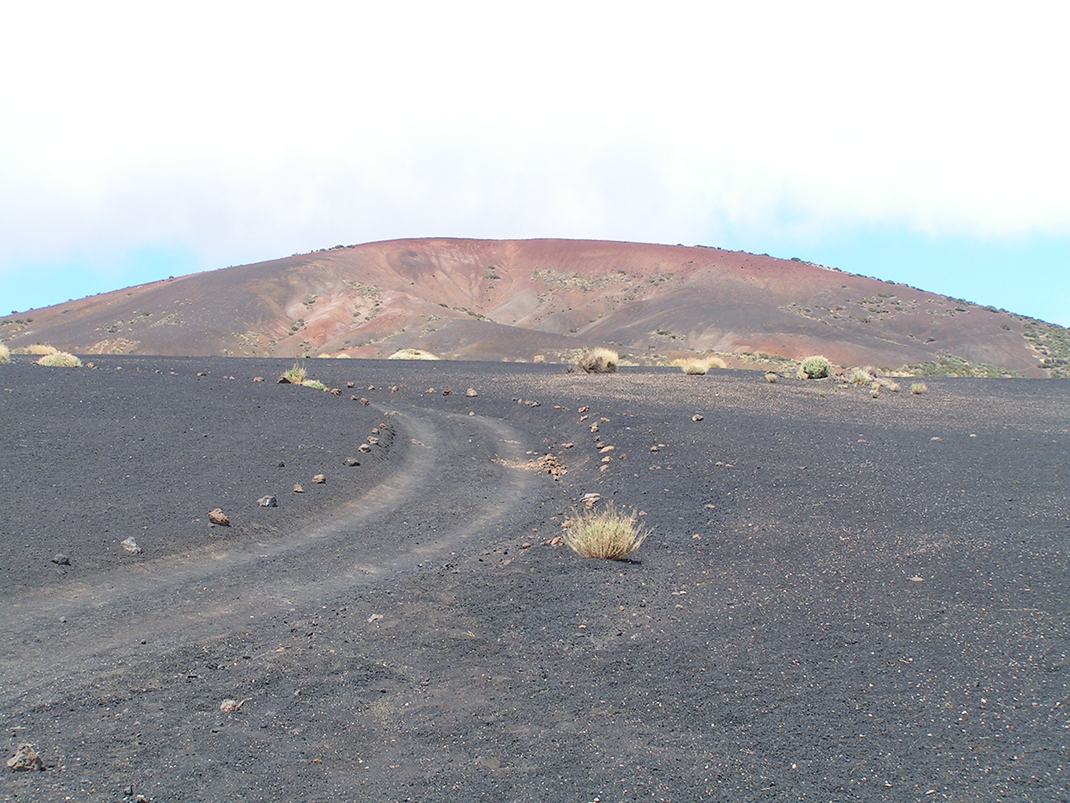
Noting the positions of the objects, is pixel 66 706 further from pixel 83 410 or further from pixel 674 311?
pixel 674 311

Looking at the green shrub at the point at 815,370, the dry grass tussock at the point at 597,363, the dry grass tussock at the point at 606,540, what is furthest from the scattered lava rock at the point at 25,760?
the green shrub at the point at 815,370

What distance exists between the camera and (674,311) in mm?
74875

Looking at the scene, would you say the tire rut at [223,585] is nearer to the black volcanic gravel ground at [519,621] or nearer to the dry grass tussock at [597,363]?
the black volcanic gravel ground at [519,621]

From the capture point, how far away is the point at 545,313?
8719cm

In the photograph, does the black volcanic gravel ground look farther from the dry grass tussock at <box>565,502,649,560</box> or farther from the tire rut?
the dry grass tussock at <box>565,502,649,560</box>

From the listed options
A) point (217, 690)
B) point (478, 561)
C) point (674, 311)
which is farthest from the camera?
point (674, 311)

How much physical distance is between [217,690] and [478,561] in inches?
124

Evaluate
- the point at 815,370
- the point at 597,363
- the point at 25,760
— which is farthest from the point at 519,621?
the point at 597,363

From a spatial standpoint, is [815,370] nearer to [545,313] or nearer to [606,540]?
[606,540]

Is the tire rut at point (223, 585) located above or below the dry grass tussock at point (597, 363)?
below

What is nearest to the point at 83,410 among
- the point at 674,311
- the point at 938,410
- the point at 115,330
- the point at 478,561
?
the point at 478,561

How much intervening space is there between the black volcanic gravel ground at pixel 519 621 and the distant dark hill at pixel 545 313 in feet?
116

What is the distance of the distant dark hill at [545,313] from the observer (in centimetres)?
5838

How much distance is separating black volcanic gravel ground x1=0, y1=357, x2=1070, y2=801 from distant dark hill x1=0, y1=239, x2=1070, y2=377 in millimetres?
35267
